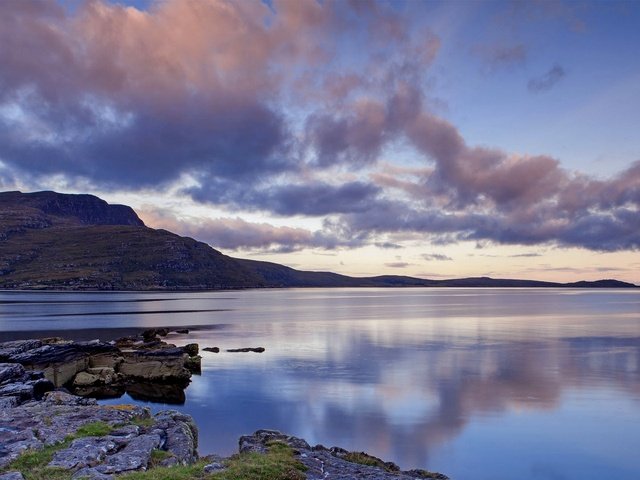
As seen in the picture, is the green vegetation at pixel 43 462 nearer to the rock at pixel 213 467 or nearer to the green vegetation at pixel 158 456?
the green vegetation at pixel 158 456

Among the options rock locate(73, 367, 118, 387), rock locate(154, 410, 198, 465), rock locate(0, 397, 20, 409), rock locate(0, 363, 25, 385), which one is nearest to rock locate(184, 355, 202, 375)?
rock locate(73, 367, 118, 387)

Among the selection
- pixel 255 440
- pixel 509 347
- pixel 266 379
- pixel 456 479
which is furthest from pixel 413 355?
pixel 255 440

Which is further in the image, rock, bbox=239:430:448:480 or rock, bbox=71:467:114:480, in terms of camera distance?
rock, bbox=239:430:448:480

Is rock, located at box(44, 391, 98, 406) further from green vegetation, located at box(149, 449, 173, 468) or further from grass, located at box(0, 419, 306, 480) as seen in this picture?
green vegetation, located at box(149, 449, 173, 468)

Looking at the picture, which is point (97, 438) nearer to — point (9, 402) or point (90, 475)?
point (90, 475)

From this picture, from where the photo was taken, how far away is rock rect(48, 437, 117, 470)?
1603cm

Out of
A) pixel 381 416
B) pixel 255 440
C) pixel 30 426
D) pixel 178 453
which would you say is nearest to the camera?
pixel 178 453

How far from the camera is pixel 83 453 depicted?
17.0m

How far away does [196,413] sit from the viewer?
1431 inches

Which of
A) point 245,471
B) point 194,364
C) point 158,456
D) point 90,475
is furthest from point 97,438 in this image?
point 194,364

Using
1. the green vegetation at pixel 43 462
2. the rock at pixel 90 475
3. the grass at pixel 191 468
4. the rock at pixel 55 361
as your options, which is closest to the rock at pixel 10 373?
the rock at pixel 55 361

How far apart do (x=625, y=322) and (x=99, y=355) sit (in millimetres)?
115149

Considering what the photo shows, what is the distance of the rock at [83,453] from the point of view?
16.0m

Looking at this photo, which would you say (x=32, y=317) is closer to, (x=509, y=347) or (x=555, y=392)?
(x=509, y=347)
